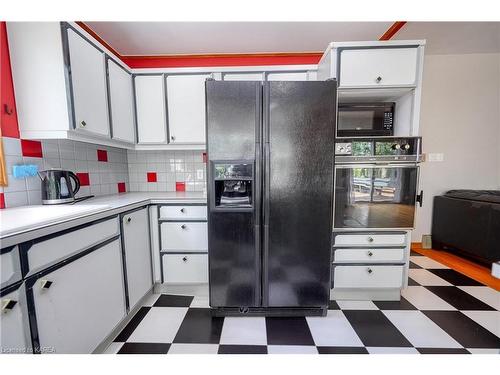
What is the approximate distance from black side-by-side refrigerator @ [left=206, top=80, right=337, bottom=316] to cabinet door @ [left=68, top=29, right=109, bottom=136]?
2.74 ft

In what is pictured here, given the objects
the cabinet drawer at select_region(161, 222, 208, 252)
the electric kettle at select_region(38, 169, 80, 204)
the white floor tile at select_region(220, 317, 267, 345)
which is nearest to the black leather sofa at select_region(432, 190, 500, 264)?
the white floor tile at select_region(220, 317, 267, 345)

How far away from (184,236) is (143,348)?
76 cm

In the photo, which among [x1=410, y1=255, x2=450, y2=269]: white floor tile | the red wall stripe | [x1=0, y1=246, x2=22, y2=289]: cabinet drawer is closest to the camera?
[x1=0, y1=246, x2=22, y2=289]: cabinet drawer

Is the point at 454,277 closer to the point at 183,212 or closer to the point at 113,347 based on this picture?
the point at 183,212

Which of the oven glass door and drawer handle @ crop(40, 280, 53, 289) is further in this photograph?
the oven glass door

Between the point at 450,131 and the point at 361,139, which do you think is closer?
the point at 361,139

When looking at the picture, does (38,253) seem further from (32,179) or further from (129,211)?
(32,179)

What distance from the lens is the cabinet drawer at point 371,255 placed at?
168 cm

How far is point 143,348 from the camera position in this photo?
4.21ft

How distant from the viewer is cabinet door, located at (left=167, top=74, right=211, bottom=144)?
1969mm

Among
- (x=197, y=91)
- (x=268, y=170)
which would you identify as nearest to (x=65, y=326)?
(x=268, y=170)

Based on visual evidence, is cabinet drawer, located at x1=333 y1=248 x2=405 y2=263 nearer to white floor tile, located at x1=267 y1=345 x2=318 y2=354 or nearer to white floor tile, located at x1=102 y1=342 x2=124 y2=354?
white floor tile, located at x1=267 y1=345 x2=318 y2=354
